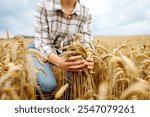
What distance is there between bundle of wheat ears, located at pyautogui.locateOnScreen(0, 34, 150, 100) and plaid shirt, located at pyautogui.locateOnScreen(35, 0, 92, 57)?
0.93 feet

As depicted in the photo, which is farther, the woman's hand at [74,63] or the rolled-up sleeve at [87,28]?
the rolled-up sleeve at [87,28]

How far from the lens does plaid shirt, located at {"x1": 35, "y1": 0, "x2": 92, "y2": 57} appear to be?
3479 millimetres

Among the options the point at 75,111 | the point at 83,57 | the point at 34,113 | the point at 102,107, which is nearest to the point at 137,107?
the point at 102,107

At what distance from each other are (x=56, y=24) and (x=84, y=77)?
30.7 inches

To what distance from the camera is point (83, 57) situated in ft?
9.81

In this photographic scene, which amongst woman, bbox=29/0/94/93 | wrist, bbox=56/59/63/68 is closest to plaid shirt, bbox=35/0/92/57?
woman, bbox=29/0/94/93

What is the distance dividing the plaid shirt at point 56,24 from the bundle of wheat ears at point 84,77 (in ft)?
0.93

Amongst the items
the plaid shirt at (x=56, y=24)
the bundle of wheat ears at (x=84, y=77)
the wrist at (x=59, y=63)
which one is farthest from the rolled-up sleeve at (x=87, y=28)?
the wrist at (x=59, y=63)

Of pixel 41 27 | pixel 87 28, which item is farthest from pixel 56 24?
pixel 87 28

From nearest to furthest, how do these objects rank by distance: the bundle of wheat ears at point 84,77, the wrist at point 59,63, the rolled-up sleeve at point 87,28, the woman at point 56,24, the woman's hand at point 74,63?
the bundle of wheat ears at point 84,77 < the woman's hand at point 74,63 < the wrist at point 59,63 < the woman at point 56,24 < the rolled-up sleeve at point 87,28

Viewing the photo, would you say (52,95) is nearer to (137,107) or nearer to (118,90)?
(118,90)

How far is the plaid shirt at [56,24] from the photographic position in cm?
348

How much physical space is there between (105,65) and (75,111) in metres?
1.20

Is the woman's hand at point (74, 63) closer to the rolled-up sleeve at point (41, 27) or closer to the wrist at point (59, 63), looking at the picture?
the wrist at point (59, 63)
